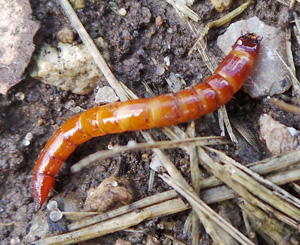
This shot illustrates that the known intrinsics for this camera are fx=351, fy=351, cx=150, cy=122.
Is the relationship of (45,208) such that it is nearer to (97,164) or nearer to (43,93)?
(97,164)

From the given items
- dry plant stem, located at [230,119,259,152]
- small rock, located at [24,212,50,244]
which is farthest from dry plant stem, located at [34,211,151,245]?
dry plant stem, located at [230,119,259,152]

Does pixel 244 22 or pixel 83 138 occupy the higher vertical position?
pixel 244 22

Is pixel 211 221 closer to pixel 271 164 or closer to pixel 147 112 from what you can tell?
pixel 271 164

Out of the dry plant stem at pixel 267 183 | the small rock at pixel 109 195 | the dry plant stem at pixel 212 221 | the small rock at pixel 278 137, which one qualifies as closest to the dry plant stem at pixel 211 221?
the dry plant stem at pixel 212 221

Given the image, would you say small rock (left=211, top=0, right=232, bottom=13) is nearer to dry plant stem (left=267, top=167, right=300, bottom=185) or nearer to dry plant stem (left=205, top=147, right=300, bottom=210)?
dry plant stem (left=205, top=147, right=300, bottom=210)

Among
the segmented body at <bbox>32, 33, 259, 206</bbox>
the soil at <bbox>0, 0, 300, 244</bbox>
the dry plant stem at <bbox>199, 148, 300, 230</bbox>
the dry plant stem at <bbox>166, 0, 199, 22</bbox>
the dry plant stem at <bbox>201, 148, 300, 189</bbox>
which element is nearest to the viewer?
the dry plant stem at <bbox>199, 148, 300, 230</bbox>

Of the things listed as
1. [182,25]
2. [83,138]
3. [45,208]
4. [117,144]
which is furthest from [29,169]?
[182,25]
